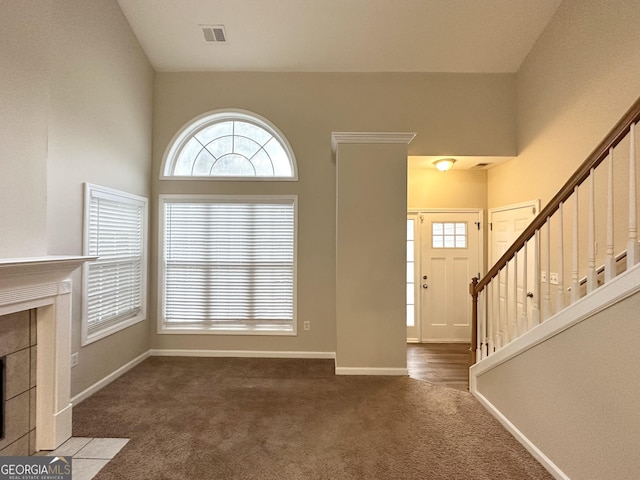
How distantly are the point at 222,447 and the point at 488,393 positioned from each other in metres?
2.21

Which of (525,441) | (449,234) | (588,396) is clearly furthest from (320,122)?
(525,441)

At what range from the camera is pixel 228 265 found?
4047 millimetres

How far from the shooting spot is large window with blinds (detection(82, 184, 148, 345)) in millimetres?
2943

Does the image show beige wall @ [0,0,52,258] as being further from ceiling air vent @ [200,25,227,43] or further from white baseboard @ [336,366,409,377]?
white baseboard @ [336,366,409,377]

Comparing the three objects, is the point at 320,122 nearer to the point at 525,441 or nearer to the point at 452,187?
the point at 452,187

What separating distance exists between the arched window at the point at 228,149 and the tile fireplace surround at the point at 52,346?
2125 mm

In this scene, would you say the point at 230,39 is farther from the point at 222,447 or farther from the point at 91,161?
the point at 222,447

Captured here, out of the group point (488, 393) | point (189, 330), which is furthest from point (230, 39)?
point (488, 393)

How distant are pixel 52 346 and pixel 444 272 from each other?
4.45m

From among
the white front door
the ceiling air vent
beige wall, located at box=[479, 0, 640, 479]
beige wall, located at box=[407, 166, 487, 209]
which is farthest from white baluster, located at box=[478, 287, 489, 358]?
the ceiling air vent

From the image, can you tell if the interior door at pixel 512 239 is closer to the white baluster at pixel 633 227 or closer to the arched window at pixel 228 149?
the white baluster at pixel 633 227

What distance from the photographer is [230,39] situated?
3.63 meters
